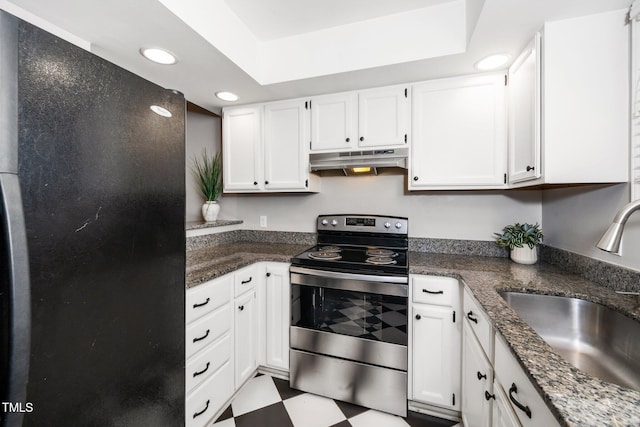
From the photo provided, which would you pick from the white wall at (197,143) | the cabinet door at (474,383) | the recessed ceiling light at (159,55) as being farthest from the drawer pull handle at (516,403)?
the white wall at (197,143)

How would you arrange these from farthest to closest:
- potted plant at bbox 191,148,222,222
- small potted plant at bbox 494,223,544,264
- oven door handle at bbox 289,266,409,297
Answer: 1. potted plant at bbox 191,148,222,222
2. small potted plant at bbox 494,223,544,264
3. oven door handle at bbox 289,266,409,297

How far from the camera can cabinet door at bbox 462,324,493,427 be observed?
3.53 ft

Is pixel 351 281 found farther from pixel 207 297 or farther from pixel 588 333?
pixel 588 333

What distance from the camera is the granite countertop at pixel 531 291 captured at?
526 millimetres

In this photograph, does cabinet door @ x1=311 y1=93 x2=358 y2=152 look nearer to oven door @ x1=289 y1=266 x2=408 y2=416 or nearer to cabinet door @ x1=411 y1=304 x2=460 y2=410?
oven door @ x1=289 y1=266 x2=408 y2=416

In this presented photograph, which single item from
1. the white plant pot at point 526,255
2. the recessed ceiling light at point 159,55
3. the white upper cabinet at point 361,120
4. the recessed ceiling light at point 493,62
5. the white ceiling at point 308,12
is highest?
the white ceiling at point 308,12

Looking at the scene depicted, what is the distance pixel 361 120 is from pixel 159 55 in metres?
1.33

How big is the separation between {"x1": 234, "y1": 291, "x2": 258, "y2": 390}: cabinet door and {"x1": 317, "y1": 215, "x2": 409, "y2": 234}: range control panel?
2.78 feet

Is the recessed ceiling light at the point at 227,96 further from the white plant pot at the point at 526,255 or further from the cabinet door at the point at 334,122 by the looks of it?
the white plant pot at the point at 526,255

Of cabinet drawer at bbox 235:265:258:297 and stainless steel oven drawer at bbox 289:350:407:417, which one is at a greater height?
cabinet drawer at bbox 235:265:258:297

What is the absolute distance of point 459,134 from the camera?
5.93 ft

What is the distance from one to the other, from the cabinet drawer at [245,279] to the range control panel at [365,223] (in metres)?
0.71

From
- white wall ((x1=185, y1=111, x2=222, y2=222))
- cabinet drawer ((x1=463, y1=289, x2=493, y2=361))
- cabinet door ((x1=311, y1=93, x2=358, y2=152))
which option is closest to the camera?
cabinet drawer ((x1=463, y1=289, x2=493, y2=361))

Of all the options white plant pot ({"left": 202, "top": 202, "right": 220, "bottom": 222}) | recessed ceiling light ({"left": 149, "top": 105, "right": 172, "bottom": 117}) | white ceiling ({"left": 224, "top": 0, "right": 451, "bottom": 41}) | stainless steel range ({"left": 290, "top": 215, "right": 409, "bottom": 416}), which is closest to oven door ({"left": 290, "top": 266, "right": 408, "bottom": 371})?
stainless steel range ({"left": 290, "top": 215, "right": 409, "bottom": 416})
